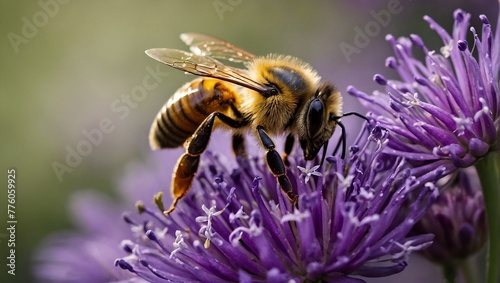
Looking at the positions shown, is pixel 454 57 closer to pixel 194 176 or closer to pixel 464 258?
pixel 464 258

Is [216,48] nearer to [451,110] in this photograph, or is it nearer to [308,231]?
[451,110]

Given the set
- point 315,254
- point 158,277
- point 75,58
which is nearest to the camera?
point 315,254

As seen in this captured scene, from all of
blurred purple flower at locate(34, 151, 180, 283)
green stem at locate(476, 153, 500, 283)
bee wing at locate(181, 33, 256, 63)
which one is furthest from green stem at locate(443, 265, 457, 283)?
blurred purple flower at locate(34, 151, 180, 283)

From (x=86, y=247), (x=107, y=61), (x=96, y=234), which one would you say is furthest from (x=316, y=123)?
(x=107, y=61)

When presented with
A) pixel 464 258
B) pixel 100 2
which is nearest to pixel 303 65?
pixel 464 258

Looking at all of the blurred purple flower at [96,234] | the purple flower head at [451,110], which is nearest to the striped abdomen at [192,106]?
the purple flower head at [451,110]

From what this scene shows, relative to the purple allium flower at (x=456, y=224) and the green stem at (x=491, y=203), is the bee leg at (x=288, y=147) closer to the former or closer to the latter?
the purple allium flower at (x=456, y=224)
